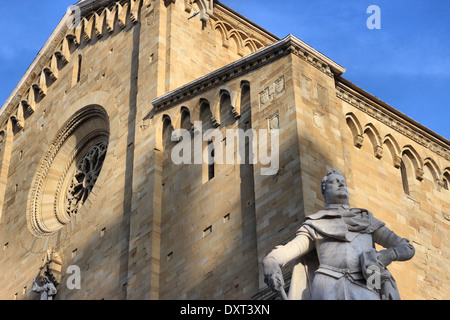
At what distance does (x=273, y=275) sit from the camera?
47.6 feet

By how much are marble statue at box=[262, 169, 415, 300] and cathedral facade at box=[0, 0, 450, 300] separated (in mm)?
5960

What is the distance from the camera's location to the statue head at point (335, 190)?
16.0m

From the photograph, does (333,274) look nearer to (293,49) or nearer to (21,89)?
(293,49)

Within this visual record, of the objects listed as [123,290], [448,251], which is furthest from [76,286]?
[448,251]

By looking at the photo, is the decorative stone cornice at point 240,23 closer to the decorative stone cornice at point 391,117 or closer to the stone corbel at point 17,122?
the decorative stone cornice at point 391,117

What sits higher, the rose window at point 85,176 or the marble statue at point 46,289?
the rose window at point 85,176

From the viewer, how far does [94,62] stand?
112ft

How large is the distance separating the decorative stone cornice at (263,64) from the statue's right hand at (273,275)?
37.7 feet

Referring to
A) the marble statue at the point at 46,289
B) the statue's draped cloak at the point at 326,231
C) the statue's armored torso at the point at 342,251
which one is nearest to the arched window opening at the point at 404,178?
the marble statue at the point at 46,289

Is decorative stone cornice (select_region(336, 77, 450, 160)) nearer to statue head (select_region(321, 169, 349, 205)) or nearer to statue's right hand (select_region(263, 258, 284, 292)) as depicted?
statue head (select_region(321, 169, 349, 205))

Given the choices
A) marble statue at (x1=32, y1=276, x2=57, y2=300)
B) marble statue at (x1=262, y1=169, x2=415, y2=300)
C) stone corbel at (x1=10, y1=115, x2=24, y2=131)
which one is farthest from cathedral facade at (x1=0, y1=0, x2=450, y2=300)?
marble statue at (x1=262, y1=169, x2=415, y2=300)

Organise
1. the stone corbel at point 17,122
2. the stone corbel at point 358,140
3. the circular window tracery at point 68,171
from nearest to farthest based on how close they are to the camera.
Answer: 1. the stone corbel at point 358,140
2. the circular window tracery at point 68,171
3. the stone corbel at point 17,122

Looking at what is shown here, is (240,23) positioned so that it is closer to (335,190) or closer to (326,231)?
(335,190)

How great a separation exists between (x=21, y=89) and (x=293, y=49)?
49.0 feet
